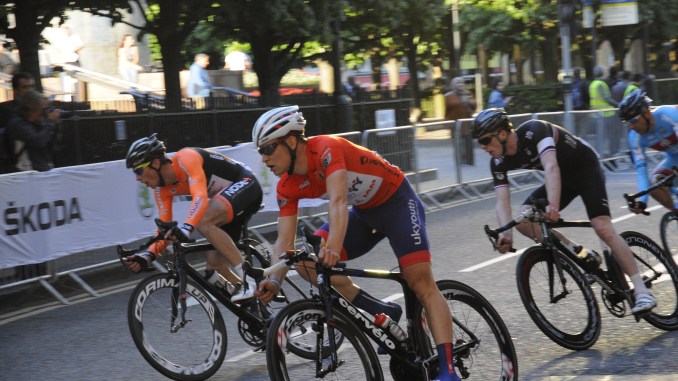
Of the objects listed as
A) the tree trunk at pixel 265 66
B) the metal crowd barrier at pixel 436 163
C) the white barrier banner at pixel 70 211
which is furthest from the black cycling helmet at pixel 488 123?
the tree trunk at pixel 265 66

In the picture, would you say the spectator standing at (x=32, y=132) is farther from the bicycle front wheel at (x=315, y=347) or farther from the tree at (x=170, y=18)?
the tree at (x=170, y=18)

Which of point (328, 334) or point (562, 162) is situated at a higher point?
point (562, 162)

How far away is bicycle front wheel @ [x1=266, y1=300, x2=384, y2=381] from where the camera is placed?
5.12m

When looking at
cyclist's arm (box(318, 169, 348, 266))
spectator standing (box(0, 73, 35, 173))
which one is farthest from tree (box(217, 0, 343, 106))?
cyclist's arm (box(318, 169, 348, 266))

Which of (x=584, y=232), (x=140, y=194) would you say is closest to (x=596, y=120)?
(x=584, y=232)

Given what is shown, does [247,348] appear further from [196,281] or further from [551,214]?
[551,214]

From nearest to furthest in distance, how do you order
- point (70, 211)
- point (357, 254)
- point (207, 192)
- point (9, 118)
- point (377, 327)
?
1. point (377, 327)
2. point (357, 254)
3. point (207, 192)
4. point (70, 211)
5. point (9, 118)

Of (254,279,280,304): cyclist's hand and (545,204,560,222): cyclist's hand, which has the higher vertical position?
(545,204,560,222): cyclist's hand

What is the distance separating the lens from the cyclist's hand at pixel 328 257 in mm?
5188

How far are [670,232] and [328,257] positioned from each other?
4018mm

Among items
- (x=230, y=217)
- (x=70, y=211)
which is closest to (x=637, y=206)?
(x=230, y=217)

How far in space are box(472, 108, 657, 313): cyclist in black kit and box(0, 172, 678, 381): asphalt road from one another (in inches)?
20.9

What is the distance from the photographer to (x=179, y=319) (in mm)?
6867

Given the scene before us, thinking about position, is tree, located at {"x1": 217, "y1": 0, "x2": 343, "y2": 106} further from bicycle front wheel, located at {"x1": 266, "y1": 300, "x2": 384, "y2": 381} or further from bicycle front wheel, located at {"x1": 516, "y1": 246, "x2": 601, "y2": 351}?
bicycle front wheel, located at {"x1": 266, "y1": 300, "x2": 384, "y2": 381}
